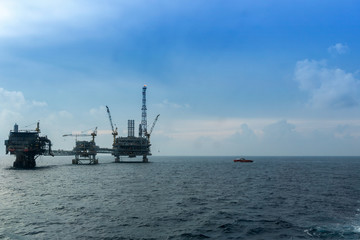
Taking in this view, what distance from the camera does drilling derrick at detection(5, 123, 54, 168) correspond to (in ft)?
467

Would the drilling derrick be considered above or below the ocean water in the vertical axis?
above

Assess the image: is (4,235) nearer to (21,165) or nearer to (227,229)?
(227,229)

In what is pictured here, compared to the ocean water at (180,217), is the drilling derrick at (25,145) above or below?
above

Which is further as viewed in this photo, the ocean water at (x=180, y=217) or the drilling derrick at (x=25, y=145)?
the drilling derrick at (x=25, y=145)

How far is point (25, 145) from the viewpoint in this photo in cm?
14300

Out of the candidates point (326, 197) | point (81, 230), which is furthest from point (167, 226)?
point (326, 197)

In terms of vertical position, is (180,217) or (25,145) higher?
(25,145)

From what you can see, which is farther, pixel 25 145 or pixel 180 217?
pixel 25 145

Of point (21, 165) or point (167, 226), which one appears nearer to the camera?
point (167, 226)

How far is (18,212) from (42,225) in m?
10.5

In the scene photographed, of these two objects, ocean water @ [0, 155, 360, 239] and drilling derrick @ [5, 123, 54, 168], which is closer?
ocean water @ [0, 155, 360, 239]

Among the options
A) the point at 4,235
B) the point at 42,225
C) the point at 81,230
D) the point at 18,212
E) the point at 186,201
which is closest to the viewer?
the point at 4,235

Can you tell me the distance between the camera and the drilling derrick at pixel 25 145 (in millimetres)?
142250

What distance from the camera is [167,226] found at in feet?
111
